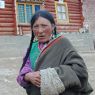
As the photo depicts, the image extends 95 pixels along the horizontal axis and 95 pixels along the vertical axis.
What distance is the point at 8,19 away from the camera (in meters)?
16.8

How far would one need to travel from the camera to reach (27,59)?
8.66ft

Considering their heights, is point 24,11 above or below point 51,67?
above

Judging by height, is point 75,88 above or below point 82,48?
above

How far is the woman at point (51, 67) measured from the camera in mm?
2371

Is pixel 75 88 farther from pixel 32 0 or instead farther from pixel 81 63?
pixel 32 0

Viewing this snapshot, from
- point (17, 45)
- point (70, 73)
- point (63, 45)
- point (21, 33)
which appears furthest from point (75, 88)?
point (21, 33)

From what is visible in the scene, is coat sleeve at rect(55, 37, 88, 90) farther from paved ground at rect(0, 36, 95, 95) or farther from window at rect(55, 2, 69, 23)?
window at rect(55, 2, 69, 23)

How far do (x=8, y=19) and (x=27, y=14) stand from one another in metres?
0.98

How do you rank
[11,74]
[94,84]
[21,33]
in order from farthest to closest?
[21,33]
[11,74]
[94,84]

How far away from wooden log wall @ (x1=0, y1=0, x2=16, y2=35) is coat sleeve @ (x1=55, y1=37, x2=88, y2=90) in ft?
46.4

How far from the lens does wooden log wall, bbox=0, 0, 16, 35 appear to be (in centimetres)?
1658

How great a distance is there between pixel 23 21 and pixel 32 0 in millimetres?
1034

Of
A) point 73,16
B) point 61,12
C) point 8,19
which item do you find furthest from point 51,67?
point 73,16

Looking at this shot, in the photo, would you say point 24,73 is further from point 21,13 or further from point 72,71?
point 21,13
